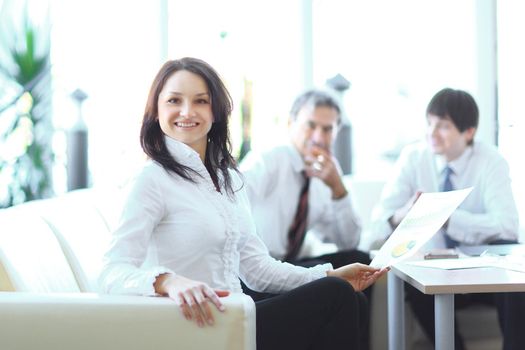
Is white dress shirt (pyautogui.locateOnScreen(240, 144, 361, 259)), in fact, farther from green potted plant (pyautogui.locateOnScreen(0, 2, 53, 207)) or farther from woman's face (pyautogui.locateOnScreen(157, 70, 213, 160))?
woman's face (pyautogui.locateOnScreen(157, 70, 213, 160))

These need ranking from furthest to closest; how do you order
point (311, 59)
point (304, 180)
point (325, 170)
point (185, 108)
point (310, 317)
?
point (311, 59) → point (304, 180) → point (325, 170) → point (185, 108) → point (310, 317)

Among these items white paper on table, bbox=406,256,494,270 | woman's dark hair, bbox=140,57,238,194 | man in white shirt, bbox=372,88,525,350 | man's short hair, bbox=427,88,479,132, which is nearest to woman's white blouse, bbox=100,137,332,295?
woman's dark hair, bbox=140,57,238,194

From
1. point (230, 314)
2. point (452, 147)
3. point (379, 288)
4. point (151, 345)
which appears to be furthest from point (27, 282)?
point (452, 147)

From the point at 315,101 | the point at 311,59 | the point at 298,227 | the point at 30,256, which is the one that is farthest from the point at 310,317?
the point at 311,59

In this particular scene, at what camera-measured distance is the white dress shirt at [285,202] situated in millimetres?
3451

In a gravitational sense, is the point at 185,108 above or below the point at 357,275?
above

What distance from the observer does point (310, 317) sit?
190 cm

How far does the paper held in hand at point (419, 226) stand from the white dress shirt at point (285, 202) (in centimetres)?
133

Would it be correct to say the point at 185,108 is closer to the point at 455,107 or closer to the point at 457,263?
the point at 457,263

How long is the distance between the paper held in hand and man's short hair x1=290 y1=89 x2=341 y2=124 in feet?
A: 4.72

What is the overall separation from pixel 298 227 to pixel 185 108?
149 cm

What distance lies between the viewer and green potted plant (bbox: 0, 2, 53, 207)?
12.9 feet

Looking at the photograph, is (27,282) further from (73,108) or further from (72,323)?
(73,108)

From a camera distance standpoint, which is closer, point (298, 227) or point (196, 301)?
point (196, 301)
